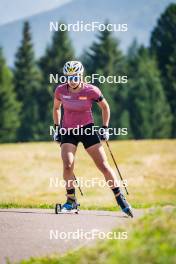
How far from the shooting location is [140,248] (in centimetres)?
644

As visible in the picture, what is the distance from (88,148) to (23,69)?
7024 cm

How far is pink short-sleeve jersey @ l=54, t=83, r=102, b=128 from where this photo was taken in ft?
35.7

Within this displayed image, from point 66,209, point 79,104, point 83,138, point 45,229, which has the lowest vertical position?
point 66,209

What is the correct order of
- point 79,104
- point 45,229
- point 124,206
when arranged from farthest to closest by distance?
point 124,206 → point 79,104 → point 45,229

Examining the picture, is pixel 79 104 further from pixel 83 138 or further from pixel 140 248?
pixel 140 248

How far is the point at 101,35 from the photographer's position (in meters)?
81.5

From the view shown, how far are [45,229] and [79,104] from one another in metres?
2.09

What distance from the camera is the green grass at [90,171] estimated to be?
2936 cm

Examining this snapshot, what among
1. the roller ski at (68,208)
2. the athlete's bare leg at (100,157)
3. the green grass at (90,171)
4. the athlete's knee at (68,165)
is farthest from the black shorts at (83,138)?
the green grass at (90,171)

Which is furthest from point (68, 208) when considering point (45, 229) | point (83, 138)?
point (45, 229)

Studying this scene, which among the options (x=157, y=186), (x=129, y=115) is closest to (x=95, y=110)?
(x=129, y=115)

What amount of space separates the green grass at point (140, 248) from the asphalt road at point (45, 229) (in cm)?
58

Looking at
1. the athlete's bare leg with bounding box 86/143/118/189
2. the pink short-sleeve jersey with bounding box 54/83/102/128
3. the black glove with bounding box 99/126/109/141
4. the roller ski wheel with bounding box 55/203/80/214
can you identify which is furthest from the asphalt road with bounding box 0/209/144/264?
the pink short-sleeve jersey with bounding box 54/83/102/128

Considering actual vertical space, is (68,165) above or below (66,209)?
above
